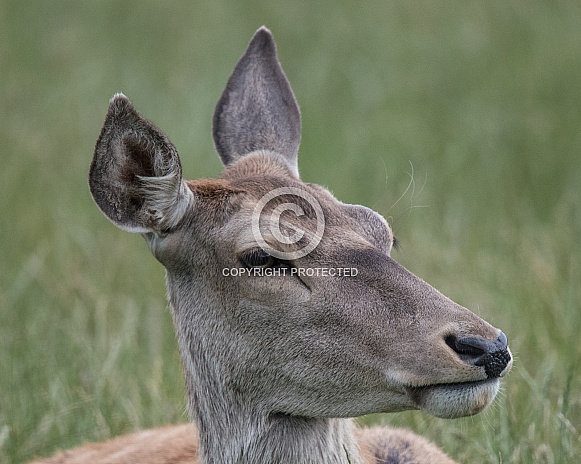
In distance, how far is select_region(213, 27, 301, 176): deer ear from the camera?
5.04 m

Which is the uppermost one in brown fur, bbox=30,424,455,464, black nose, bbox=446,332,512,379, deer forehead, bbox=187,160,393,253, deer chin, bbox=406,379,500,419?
deer forehead, bbox=187,160,393,253

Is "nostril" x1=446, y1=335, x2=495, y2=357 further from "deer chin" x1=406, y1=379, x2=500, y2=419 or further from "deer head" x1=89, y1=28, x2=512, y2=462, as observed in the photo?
"deer chin" x1=406, y1=379, x2=500, y2=419

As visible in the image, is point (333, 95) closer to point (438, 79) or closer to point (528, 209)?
point (438, 79)

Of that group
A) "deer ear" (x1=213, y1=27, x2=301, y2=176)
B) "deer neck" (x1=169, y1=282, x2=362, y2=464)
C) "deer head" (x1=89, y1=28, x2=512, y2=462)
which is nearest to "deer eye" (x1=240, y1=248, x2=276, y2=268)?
"deer head" (x1=89, y1=28, x2=512, y2=462)

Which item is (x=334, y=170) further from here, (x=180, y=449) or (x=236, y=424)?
(x=236, y=424)

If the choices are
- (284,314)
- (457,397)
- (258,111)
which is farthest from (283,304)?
(258,111)

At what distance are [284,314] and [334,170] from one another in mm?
5638

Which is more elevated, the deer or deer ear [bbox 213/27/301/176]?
deer ear [bbox 213/27/301/176]

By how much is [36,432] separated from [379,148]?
5.17 meters

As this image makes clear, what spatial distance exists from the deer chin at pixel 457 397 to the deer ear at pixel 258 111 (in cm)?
159

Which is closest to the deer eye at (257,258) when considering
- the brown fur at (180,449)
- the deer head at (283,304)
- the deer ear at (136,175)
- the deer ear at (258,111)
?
the deer head at (283,304)

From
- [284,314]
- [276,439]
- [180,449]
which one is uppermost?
[284,314]

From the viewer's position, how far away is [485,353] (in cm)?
352

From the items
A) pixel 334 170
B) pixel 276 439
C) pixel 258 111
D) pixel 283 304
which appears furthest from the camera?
pixel 334 170
